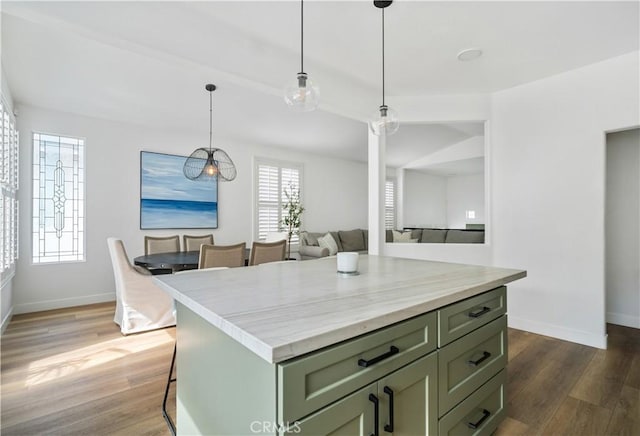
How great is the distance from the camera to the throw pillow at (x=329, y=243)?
6039 mm

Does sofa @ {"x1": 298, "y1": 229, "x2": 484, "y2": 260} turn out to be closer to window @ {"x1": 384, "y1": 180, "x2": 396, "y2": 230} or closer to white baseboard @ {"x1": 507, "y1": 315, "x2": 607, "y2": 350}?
window @ {"x1": 384, "y1": 180, "x2": 396, "y2": 230}

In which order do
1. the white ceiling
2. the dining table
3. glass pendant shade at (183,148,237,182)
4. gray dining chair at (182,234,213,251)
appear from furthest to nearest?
gray dining chair at (182,234,213,251) < glass pendant shade at (183,148,237,182) < the dining table < the white ceiling

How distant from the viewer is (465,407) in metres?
1.39

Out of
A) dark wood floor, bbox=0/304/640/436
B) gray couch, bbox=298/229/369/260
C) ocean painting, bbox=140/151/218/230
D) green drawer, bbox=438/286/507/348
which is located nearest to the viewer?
green drawer, bbox=438/286/507/348

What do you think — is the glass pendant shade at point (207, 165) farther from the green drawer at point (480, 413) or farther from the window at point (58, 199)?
the green drawer at point (480, 413)

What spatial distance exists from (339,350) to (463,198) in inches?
293

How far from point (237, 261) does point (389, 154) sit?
4.28 metres

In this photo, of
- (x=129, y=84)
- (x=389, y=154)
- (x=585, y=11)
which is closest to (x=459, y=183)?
(x=389, y=154)

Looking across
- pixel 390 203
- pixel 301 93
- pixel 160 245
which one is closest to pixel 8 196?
pixel 160 245

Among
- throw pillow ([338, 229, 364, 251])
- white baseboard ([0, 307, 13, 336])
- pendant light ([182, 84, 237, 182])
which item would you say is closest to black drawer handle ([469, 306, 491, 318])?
pendant light ([182, 84, 237, 182])

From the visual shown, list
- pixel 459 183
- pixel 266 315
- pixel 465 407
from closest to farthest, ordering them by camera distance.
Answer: pixel 266 315
pixel 465 407
pixel 459 183

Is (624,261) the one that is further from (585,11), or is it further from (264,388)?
(264,388)

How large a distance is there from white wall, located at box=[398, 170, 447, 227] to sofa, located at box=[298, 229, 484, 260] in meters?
1.21

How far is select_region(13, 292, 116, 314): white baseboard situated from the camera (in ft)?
12.4
